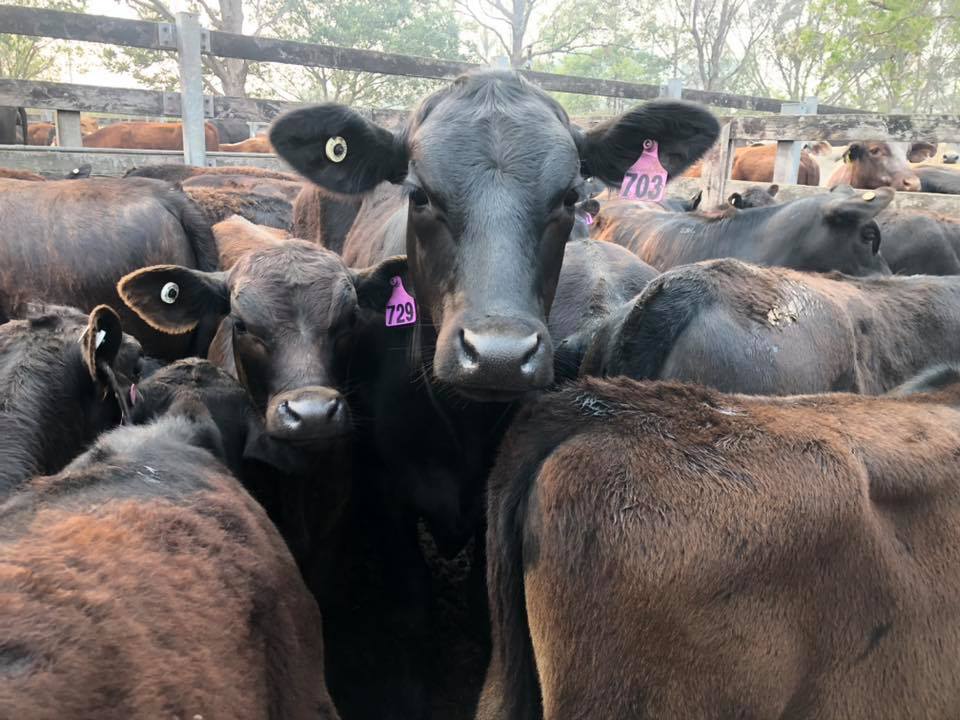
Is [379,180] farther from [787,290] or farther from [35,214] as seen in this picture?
[35,214]

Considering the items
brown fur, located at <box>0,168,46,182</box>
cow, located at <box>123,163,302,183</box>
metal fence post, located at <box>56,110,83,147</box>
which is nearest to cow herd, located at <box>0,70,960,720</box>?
brown fur, located at <box>0,168,46,182</box>

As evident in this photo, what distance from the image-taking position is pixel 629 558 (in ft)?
5.52

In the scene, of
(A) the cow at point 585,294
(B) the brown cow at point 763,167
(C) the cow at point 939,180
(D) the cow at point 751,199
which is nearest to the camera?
(A) the cow at point 585,294

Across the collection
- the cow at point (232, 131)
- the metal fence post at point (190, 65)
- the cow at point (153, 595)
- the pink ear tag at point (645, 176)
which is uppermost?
the metal fence post at point (190, 65)

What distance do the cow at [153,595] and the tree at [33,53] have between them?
22608mm

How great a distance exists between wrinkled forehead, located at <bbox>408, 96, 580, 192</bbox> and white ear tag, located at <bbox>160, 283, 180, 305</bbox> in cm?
132

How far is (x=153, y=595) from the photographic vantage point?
1.84m

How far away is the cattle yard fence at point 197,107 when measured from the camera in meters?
8.05

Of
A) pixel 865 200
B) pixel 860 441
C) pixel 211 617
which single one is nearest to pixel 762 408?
pixel 860 441

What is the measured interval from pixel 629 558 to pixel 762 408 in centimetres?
66

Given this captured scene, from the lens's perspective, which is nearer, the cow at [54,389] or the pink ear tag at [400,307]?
the cow at [54,389]

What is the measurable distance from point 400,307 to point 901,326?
2274 mm

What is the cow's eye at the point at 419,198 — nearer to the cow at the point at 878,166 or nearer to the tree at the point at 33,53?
the cow at the point at 878,166

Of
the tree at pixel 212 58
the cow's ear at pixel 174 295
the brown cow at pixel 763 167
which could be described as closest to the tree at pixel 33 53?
the tree at pixel 212 58
